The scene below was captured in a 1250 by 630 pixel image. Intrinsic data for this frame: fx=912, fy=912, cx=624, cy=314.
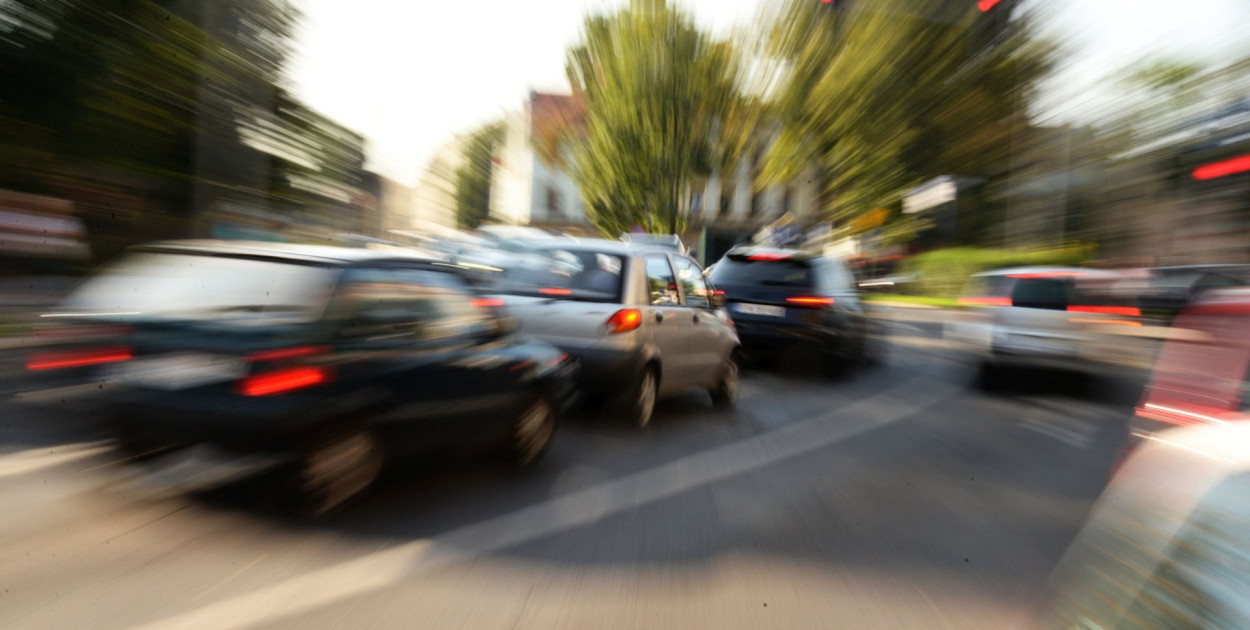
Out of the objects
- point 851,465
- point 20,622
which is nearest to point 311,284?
point 20,622

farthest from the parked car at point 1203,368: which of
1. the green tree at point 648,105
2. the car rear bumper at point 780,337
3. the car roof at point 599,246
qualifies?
the green tree at point 648,105

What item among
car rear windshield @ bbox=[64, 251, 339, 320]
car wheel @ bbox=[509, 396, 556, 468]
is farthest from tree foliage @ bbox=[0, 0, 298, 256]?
car wheel @ bbox=[509, 396, 556, 468]

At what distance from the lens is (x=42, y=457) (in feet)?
17.0

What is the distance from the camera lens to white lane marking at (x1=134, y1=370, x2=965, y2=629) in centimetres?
328

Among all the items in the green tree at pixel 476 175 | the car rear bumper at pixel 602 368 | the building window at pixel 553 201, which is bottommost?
the car rear bumper at pixel 602 368

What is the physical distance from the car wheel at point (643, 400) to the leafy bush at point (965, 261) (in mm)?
27559

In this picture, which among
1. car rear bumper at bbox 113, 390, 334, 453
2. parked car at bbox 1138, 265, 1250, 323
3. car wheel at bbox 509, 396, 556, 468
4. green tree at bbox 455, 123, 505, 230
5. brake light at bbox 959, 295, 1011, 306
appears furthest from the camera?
green tree at bbox 455, 123, 505, 230

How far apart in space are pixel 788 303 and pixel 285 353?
8.47 metres

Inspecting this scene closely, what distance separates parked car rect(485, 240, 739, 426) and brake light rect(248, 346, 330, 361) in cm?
314

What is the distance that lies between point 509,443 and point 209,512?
5.80 feet

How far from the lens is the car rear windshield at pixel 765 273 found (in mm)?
11757

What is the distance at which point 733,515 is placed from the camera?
16.2 ft

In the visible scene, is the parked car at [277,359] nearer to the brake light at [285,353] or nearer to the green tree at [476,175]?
the brake light at [285,353]

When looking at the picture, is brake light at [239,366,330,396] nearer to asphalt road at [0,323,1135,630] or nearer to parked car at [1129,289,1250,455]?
asphalt road at [0,323,1135,630]
